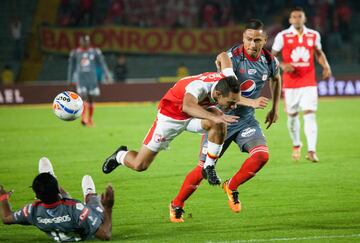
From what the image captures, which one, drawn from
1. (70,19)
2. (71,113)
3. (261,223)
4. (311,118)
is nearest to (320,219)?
(261,223)

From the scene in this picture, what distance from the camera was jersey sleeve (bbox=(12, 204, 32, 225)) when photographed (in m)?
9.04

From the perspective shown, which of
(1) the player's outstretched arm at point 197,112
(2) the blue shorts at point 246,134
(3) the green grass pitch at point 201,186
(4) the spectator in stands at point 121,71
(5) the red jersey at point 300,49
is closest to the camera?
(1) the player's outstretched arm at point 197,112

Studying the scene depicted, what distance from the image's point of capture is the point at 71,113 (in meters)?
12.7

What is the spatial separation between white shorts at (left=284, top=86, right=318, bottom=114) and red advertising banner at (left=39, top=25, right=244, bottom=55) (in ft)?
70.1

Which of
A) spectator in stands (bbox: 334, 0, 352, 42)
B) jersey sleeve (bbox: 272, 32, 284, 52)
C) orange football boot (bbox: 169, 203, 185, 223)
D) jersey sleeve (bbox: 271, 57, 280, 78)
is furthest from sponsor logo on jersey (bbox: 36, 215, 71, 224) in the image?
spectator in stands (bbox: 334, 0, 352, 42)

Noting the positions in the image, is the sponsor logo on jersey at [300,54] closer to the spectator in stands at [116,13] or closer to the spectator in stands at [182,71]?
the spectator in stands at [182,71]

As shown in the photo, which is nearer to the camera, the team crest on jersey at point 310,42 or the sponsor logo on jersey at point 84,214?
the sponsor logo on jersey at point 84,214

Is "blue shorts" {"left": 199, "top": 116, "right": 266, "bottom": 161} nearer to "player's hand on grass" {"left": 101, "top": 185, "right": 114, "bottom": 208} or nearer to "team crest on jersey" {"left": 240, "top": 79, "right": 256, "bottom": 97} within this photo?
"team crest on jersey" {"left": 240, "top": 79, "right": 256, "bottom": 97}

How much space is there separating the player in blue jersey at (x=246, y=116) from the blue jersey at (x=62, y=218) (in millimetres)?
1727

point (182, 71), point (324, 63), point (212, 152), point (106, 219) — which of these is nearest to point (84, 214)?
point (106, 219)

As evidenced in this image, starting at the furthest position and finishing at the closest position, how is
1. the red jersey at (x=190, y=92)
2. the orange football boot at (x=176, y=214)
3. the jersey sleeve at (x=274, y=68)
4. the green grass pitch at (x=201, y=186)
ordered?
the jersey sleeve at (x=274, y=68)
the orange football boot at (x=176, y=214)
the red jersey at (x=190, y=92)
the green grass pitch at (x=201, y=186)

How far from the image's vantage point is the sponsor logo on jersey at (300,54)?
16.3m

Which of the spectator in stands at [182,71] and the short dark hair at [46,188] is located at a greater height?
the short dark hair at [46,188]

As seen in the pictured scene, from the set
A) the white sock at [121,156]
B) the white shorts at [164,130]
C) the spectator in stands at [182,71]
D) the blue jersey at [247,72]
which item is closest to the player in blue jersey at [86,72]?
the spectator in stands at [182,71]
